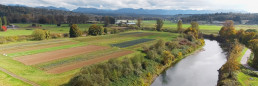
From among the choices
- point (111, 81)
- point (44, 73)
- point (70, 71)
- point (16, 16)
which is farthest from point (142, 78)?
point (16, 16)

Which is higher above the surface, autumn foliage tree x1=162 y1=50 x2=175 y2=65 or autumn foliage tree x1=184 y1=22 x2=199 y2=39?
autumn foliage tree x1=184 y1=22 x2=199 y2=39

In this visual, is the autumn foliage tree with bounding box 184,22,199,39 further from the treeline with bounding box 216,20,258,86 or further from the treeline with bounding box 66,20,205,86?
the treeline with bounding box 66,20,205,86

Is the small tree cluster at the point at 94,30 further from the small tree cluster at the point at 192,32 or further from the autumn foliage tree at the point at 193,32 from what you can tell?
the autumn foliage tree at the point at 193,32

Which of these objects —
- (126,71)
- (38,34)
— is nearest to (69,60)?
(126,71)

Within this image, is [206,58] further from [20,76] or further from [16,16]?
[16,16]

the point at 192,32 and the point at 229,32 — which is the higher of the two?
the point at 229,32

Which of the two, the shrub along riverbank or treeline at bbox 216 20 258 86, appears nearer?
the shrub along riverbank

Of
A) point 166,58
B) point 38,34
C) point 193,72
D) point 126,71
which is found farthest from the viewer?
point 38,34

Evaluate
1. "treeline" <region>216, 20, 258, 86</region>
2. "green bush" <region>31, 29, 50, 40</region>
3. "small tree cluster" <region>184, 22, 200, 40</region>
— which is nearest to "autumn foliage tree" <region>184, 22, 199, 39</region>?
"small tree cluster" <region>184, 22, 200, 40</region>

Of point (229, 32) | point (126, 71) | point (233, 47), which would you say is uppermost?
point (229, 32)

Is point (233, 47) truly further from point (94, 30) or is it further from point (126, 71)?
point (94, 30)
